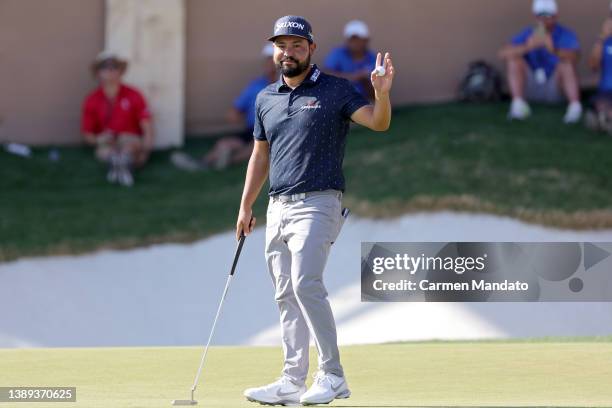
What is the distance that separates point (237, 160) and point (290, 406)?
29.3ft

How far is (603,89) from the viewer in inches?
573

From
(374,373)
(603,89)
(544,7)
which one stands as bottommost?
(374,373)

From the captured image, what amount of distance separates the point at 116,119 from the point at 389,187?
348 centimetres

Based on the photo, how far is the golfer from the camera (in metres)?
6.35

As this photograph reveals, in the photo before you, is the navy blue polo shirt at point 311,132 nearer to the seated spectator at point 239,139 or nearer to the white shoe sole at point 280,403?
the white shoe sole at point 280,403

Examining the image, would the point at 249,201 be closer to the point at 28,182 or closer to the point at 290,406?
the point at 290,406

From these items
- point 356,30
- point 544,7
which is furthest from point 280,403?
point 544,7

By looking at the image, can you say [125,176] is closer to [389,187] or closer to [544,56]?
[389,187]

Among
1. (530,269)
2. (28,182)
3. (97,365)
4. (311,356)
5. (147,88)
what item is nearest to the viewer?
(97,365)

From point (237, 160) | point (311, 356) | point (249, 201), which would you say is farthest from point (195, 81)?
point (249, 201)

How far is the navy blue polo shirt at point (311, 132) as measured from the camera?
21.0 feet

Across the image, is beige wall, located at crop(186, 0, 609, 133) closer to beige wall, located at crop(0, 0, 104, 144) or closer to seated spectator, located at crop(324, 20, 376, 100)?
seated spectator, located at crop(324, 20, 376, 100)

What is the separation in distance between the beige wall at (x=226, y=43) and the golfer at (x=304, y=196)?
10.0 meters

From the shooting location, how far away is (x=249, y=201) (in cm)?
679
